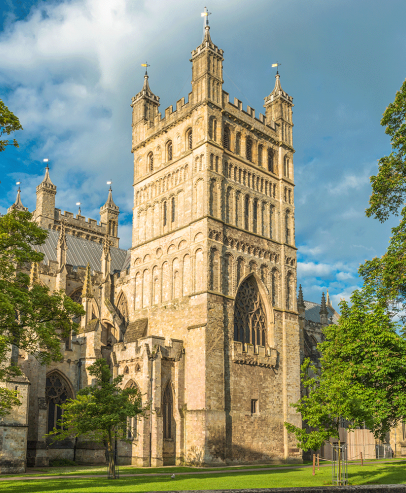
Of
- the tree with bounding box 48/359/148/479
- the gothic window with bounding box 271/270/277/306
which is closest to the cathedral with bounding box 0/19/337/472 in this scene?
the gothic window with bounding box 271/270/277/306

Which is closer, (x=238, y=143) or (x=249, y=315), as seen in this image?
(x=249, y=315)

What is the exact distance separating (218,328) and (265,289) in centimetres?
634

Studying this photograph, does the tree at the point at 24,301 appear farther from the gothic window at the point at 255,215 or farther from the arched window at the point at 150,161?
the arched window at the point at 150,161

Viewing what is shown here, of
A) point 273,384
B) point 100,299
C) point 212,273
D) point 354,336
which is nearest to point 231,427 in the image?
point 273,384

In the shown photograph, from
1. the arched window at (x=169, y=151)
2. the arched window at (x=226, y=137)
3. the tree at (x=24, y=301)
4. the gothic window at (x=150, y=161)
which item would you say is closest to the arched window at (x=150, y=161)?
the gothic window at (x=150, y=161)

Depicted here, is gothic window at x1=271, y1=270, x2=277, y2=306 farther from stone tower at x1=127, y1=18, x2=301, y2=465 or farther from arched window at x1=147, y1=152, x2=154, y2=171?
arched window at x1=147, y1=152, x2=154, y2=171

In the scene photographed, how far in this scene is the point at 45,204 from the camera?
56.6m

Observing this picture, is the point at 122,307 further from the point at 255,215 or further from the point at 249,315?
the point at 255,215

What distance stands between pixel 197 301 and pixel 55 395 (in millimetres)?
10194

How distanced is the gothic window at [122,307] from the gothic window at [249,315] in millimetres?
10915

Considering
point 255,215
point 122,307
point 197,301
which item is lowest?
point 197,301

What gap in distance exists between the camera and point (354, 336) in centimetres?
2164

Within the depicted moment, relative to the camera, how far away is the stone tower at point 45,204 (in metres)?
56.1

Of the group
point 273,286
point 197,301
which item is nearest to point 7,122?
point 197,301
